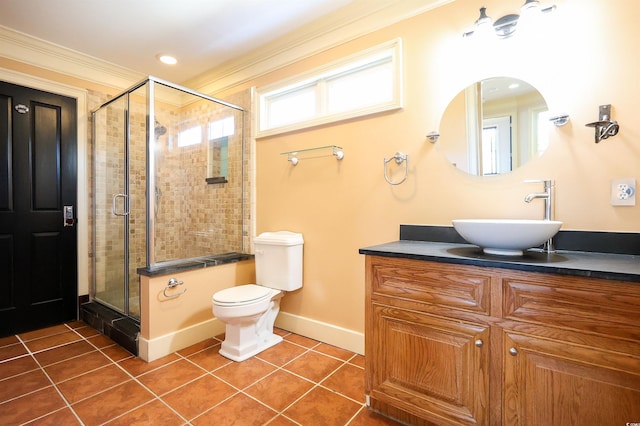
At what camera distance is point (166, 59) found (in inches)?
115

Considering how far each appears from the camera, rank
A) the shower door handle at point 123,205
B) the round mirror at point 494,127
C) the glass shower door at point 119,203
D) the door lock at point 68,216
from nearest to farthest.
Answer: the round mirror at point 494,127 → the glass shower door at point 119,203 → the shower door handle at point 123,205 → the door lock at point 68,216

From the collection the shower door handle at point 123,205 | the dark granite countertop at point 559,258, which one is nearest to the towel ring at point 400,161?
the dark granite countertop at point 559,258

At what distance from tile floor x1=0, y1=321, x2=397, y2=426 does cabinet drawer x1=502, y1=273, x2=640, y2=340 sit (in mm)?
907

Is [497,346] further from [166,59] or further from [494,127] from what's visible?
[166,59]

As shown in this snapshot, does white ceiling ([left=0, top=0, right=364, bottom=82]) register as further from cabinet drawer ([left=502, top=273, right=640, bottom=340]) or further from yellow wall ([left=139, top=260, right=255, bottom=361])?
cabinet drawer ([left=502, top=273, right=640, bottom=340])

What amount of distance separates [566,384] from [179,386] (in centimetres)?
190

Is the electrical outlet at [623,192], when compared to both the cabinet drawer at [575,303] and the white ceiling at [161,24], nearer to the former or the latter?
the cabinet drawer at [575,303]

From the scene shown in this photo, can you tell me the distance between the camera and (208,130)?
118 inches

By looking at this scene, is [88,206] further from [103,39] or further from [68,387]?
[68,387]

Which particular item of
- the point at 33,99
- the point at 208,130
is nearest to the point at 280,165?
the point at 208,130

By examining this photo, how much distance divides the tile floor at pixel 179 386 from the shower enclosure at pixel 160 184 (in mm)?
529

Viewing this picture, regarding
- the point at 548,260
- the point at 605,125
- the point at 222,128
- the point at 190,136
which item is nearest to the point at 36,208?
the point at 190,136

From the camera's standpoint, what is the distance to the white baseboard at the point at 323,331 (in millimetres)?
2232

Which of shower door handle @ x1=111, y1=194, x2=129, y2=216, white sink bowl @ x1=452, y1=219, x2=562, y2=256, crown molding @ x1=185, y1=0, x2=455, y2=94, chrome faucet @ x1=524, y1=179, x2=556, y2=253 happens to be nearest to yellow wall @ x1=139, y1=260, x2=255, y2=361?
shower door handle @ x1=111, y1=194, x2=129, y2=216
